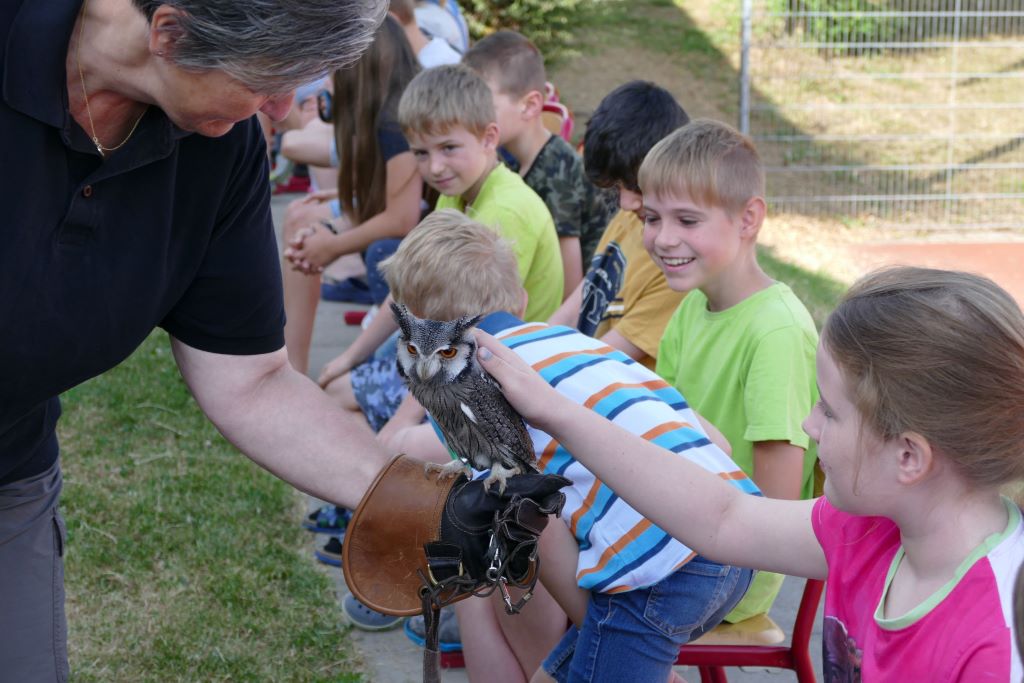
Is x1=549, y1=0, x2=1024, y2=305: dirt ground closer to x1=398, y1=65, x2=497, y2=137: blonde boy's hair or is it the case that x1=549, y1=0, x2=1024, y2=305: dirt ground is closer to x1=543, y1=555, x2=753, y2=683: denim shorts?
x1=398, y1=65, x2=497, y2=137: blonde boy's hair

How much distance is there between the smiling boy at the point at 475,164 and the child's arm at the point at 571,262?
1.77 feet

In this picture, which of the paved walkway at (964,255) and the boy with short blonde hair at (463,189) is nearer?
the boy with short blonde hair at (463,189)

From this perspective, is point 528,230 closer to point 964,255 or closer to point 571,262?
point 571,262

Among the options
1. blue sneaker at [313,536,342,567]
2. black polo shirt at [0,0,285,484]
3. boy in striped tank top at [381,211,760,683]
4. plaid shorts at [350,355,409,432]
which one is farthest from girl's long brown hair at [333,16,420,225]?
black polo shirt at [0,0,285,484]

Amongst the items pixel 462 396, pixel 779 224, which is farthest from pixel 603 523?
pixel 779 224

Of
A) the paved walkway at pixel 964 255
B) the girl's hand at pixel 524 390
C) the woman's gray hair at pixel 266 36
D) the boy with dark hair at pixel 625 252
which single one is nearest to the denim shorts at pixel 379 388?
the boy with dark hair at pixel 625 252

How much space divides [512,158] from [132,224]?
11.1ft

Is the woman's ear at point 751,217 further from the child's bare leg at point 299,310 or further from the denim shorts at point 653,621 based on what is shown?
the child's bare leg at point 299,310

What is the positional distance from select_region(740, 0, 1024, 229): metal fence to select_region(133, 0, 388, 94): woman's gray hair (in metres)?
8.13

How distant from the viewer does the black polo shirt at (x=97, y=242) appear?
5.76 ft

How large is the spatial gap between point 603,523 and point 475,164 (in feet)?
7.02

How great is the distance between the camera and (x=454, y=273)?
2545 mm

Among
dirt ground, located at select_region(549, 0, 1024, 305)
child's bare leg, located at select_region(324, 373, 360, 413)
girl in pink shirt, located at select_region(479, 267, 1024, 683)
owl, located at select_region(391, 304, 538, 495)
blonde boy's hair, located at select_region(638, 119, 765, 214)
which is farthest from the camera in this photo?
dirt ground, located at select_region(549, 0, 1024, 305)

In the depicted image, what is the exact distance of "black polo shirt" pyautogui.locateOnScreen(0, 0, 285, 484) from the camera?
175cm
